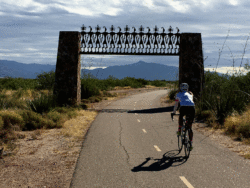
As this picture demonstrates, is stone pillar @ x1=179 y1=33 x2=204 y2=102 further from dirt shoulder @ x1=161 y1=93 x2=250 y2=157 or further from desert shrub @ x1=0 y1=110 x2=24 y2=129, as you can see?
desert shrub @ x1=0 y1=110 x2=24 y2=129

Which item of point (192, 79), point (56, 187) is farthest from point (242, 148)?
point (192, 79)

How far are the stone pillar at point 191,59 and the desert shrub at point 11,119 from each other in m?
12.6

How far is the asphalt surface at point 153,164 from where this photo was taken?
17.7 ft

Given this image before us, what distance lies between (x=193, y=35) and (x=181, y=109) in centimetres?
1382

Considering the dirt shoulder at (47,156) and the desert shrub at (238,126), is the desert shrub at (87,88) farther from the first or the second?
the desert shrub at (238,126)

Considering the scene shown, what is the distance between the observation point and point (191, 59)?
19.6 meters

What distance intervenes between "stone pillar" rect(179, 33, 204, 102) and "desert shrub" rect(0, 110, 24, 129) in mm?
12616

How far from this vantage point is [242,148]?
8.52 m

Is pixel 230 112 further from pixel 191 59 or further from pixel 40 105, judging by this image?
pixel 40 105

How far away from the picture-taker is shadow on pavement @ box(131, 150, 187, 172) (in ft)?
20.5

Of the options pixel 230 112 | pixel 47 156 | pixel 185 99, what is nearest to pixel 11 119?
pixel 47 156

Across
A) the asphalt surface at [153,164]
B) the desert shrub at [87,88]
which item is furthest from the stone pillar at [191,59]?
the desert shrub at [87,88]

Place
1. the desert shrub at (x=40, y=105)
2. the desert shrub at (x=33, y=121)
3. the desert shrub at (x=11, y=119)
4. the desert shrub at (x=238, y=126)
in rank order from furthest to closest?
the desert shrub at (x=40, y=105), the desert shrub at (x=33, y=121), the desert shrub at (x=11, y=119), the desert shrub at (x=238, y=126)

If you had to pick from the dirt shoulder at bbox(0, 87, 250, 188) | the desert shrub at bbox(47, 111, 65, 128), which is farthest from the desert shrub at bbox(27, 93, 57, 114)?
the dirt shoulder at bbox(0, 87, 250, 188)
